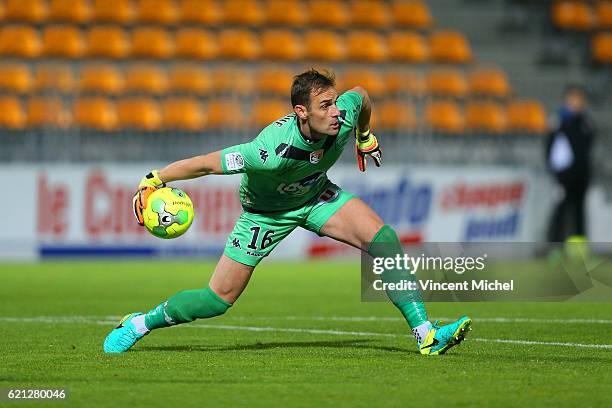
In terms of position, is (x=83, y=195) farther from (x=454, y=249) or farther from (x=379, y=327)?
(x=379, y=327)

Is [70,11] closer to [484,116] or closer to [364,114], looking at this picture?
[484,116]

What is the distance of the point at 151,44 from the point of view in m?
22.9

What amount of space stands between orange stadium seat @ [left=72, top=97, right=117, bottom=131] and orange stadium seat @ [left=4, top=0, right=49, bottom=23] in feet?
11.2

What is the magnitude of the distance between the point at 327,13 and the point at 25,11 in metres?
6.31

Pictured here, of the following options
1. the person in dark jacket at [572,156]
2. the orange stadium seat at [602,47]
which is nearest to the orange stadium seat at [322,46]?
the orange stadium seat at [602,47]

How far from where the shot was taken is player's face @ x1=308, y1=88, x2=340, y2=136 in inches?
303

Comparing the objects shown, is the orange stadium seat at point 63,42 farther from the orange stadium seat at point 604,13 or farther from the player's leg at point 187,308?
the player's leg at point 187,308

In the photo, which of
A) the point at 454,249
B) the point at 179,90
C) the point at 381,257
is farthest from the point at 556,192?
the point at 381,257

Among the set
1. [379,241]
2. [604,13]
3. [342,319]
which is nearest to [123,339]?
[379,241]

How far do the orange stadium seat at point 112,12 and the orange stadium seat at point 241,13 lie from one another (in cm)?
193

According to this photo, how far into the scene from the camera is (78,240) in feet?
60.2

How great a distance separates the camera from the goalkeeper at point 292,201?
765 cm

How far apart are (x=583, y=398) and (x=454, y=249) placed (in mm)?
8291

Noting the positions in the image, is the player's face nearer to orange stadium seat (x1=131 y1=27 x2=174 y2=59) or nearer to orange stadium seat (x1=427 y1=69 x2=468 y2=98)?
orange stadium seat (x1=427 y1=69 x2=468 y2=98)
